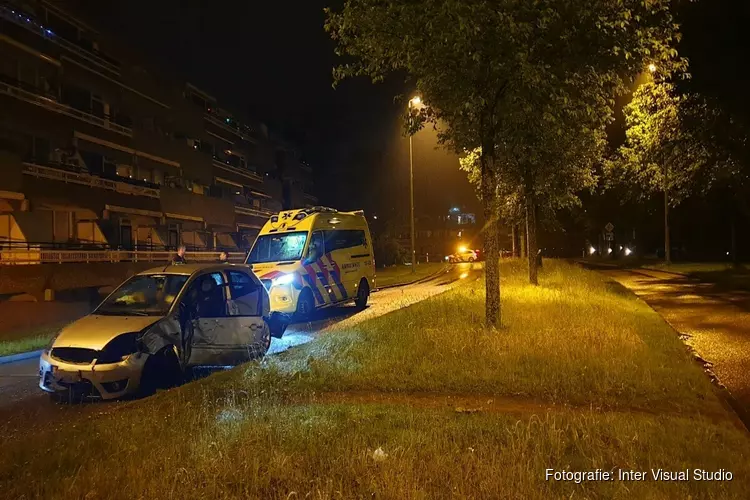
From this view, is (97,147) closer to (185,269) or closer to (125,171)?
(125,171)

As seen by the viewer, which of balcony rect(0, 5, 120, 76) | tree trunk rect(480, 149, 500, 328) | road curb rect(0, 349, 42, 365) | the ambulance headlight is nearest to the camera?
tree trunk rect(480, 149, 500, 328)

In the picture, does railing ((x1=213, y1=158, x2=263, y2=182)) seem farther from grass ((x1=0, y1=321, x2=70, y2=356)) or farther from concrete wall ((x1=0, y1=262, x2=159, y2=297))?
grass ((x1=0, y1=321, x2=70, y2=356))

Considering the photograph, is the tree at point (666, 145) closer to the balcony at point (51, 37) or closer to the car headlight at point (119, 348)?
the car headlight at point (119, 348)

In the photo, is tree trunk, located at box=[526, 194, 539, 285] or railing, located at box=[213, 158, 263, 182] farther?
railing, located at box=[213, 158, 263, 182]

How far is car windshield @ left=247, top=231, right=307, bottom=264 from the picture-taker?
46.7ft

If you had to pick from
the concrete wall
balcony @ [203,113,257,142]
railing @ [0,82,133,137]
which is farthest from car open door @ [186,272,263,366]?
balcony @ [203,113,257,142]

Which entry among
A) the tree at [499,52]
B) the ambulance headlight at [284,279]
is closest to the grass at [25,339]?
the ambulance headlight at [284,279]

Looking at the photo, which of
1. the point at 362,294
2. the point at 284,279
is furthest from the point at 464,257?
the point at 284,279

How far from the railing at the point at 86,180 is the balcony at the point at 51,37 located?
5.59m

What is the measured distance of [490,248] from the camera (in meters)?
10.2

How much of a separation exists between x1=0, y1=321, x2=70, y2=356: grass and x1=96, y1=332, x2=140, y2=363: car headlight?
5.84 meters

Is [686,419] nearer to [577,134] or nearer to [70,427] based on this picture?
[70,427]

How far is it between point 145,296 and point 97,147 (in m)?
22.2

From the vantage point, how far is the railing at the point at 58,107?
2114cm
